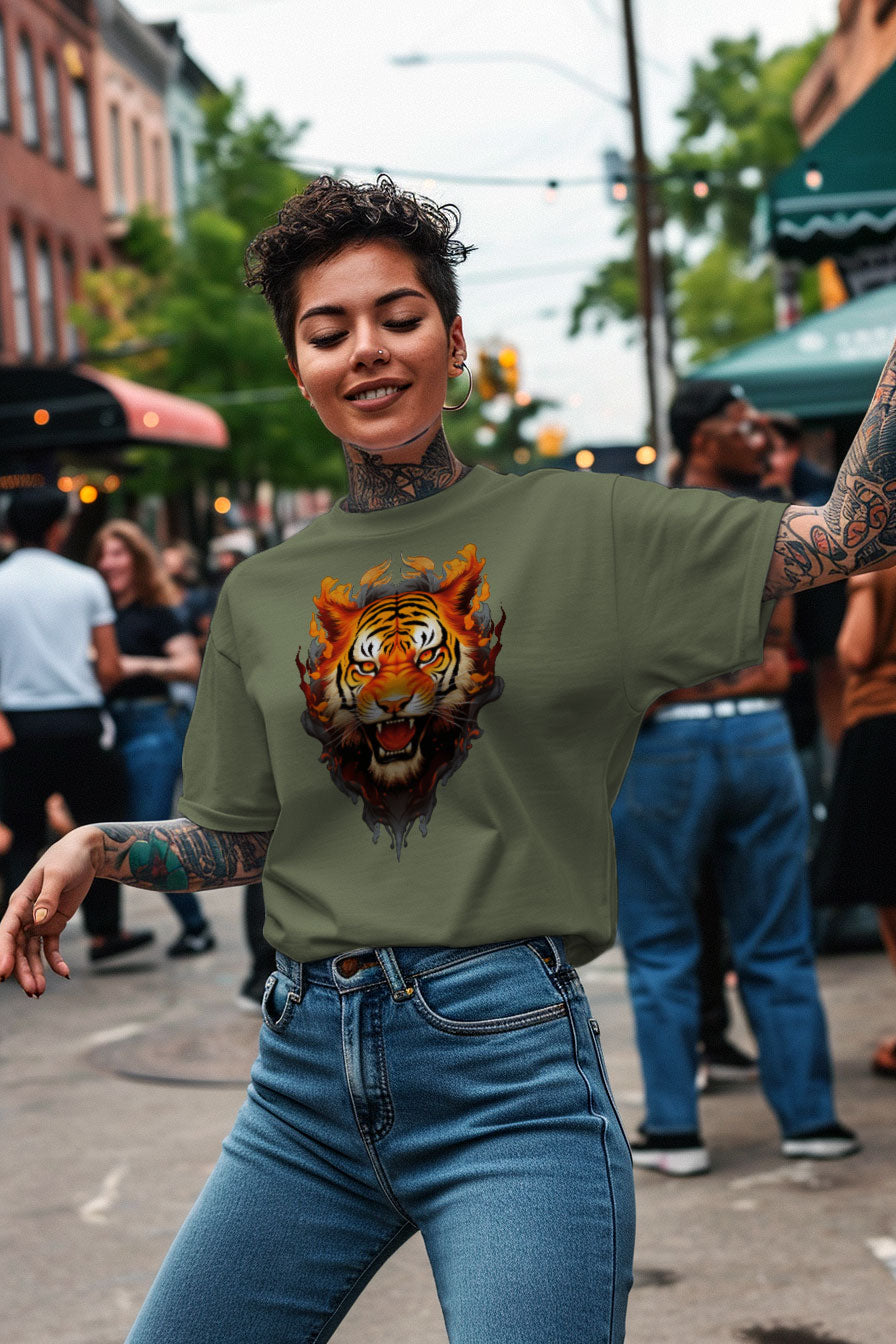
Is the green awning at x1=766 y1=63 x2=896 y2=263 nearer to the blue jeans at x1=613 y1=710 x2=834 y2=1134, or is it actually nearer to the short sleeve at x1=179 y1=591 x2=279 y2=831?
the blue jeans at x1=613 y1=710 x2=834 y2=1134

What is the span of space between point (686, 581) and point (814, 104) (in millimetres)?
25271

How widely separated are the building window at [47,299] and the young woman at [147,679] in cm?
2451

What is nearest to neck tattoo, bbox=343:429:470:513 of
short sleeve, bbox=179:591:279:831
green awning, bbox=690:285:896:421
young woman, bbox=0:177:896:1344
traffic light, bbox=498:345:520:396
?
young woman, bbox=0:177:896:1344

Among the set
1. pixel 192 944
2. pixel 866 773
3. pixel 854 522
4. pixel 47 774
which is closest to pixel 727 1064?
pixel 866 773

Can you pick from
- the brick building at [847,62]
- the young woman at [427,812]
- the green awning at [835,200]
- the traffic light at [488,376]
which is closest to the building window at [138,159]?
the traffic light at [488,376]

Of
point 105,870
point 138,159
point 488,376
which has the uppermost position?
point 138,159

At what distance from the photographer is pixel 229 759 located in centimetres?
233

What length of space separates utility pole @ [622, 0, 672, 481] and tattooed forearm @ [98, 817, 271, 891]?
20.8m

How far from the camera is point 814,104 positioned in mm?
25516

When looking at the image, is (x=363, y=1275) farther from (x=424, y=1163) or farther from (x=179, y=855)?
(x=179, y=855)

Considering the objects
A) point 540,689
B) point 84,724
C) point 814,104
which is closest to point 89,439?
point 84,724

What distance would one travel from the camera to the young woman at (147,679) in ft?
27.9

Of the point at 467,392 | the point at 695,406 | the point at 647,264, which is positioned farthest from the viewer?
the point at 647,264

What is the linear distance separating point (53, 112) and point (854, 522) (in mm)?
34058
